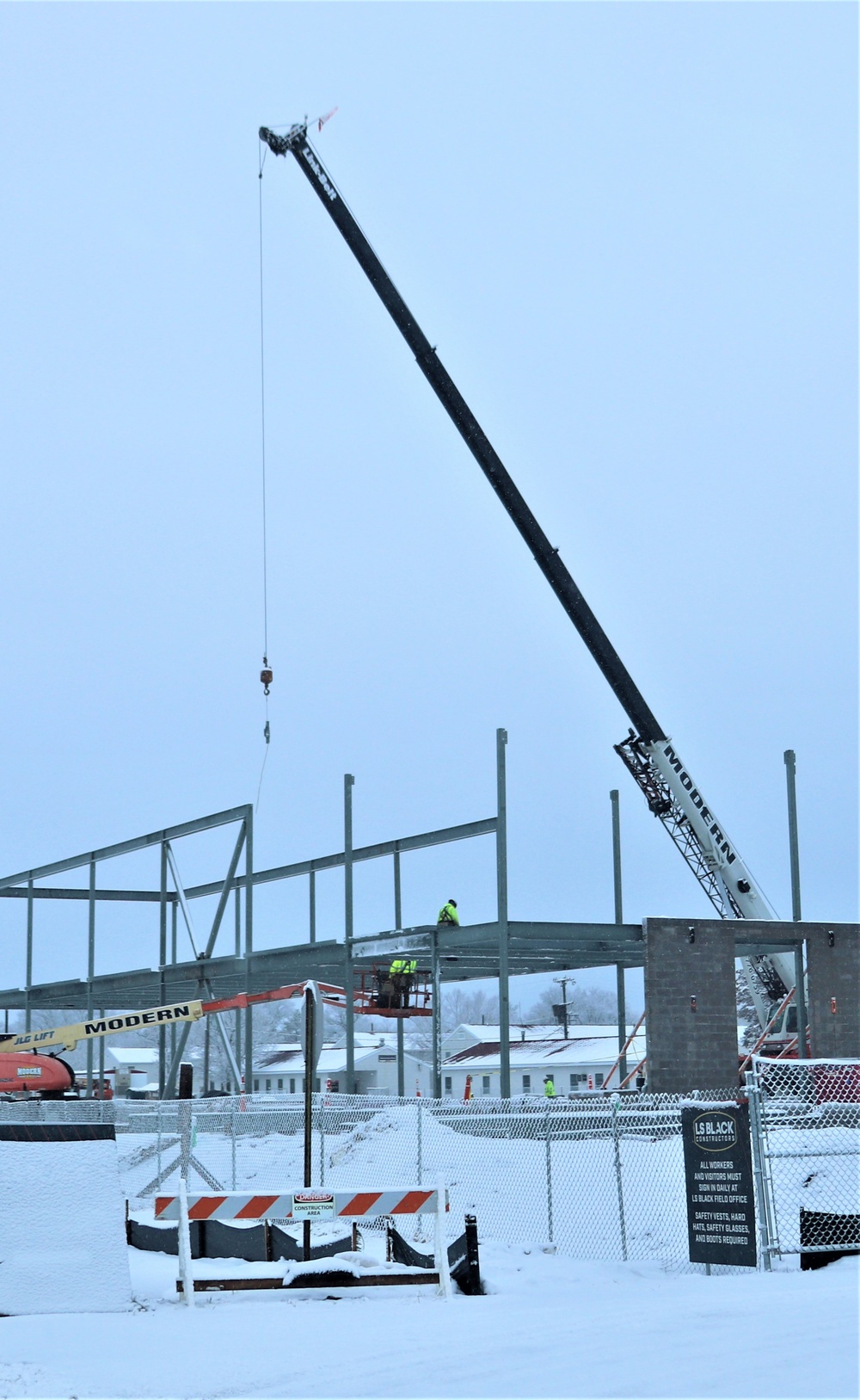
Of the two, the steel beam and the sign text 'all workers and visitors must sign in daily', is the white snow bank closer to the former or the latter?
the sign text 'all workers and visitors must sign in daily'

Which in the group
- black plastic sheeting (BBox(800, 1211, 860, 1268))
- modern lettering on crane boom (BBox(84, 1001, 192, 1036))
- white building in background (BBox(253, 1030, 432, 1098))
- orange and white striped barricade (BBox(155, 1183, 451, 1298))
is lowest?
white building in background (BBox(253, 1030, 432, 1098))

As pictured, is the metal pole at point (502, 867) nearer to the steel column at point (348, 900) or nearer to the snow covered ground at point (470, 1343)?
the steel column at point (348, 900)

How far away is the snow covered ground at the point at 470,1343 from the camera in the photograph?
7223 millimetres

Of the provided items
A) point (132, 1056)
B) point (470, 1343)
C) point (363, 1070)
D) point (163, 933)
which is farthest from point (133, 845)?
point (132, 1056)

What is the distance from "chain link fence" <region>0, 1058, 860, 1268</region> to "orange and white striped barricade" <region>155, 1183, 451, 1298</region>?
236cm

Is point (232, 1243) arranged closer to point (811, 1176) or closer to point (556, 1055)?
point (811, 1176)

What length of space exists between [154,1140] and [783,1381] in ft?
58.2

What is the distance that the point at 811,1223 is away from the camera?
1141cm

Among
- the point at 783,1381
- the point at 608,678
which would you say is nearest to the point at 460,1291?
the point at 783,1381

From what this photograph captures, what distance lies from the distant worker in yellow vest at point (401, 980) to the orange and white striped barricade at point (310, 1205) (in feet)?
57.1

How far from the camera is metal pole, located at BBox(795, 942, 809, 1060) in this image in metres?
25.0

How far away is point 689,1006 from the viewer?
2300 cm

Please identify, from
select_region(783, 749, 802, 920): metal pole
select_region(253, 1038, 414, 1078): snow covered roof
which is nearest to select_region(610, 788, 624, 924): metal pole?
select_region(783, 749, 802, 920): metal pole

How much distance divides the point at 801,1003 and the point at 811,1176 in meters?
11.1
